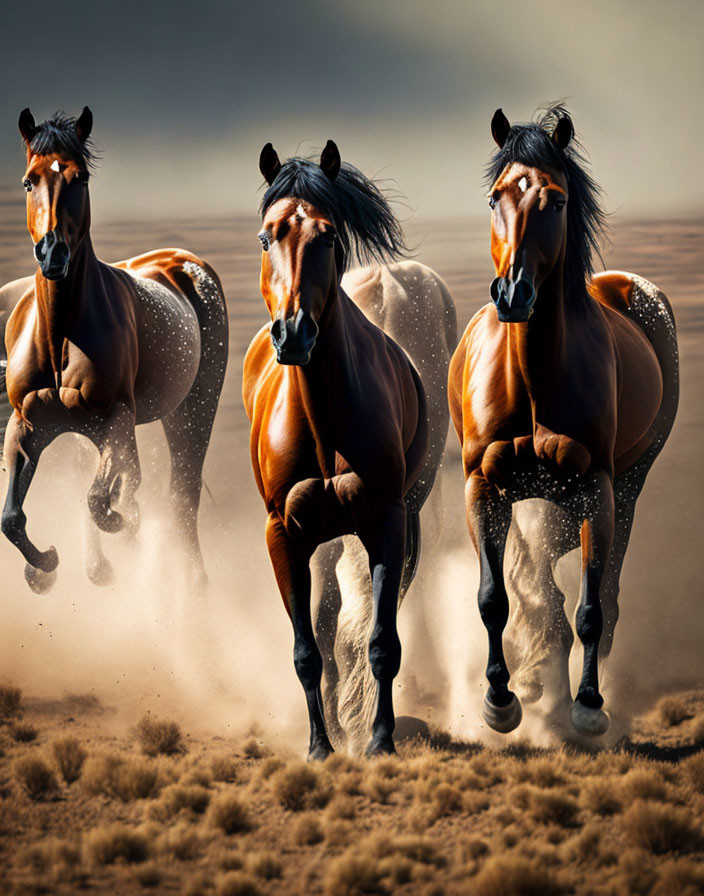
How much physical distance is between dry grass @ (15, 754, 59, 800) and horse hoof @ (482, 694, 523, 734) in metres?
2.07

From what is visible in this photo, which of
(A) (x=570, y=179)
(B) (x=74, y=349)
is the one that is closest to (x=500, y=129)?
(A) (x=570, y=179)

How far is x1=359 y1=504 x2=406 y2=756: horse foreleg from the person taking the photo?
571 cm

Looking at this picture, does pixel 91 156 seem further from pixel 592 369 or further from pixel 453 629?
pixel 453 629

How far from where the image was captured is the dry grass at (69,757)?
6.10 m

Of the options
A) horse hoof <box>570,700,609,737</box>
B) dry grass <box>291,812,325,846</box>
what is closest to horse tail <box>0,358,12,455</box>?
dry grass <box>291,812,325,846</box>

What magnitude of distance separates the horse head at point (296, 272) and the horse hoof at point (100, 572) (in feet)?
8.98

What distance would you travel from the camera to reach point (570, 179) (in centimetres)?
586

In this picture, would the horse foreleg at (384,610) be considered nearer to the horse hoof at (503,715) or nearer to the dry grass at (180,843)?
the horse hoof at (503,715)

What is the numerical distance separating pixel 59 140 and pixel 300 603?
2.97 m

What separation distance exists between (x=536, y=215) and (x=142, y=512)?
4.33m

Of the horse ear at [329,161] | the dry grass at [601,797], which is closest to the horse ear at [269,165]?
the horse ear at [329,161]

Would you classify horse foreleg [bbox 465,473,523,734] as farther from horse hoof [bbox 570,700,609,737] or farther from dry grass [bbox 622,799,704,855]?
dry grass [bbox 622,799,704,855]

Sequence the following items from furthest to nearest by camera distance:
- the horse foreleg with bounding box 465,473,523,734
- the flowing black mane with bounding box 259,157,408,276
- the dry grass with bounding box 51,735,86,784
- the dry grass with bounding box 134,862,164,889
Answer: the dry grass with bounding box 51,735,86,784, the horse foreleg with bounding box 465,473,523,734, the flowing black mane with bounding box 259,157,408,276, the dry grass with bounding box 134,862,164,889

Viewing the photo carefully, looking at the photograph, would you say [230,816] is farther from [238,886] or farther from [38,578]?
[38,578]
